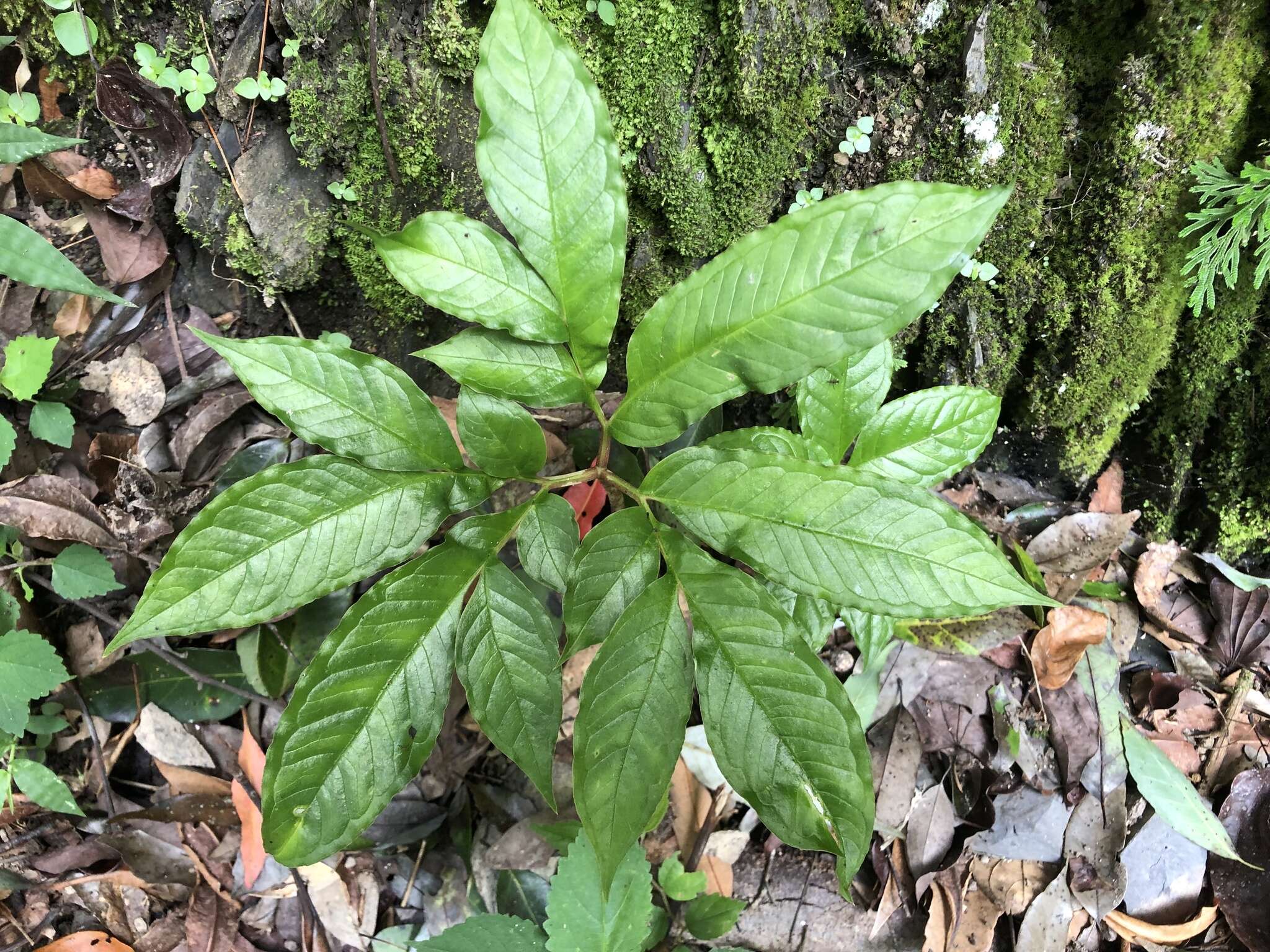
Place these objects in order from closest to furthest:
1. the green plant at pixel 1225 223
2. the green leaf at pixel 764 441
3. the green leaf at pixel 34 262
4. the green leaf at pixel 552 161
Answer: the green leaf at pixel 552 161
the green leaf at pixel 764 441
the green plant at pixel 1225 223
the green leaf at pixel 34 262

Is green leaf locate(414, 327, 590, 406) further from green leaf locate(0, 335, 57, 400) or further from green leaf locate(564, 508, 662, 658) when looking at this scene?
green leaf locate(0, 335, 57, 400)

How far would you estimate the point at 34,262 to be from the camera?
1574 millimetres

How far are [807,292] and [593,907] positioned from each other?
1324mm

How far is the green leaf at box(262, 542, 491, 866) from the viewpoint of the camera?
108cm

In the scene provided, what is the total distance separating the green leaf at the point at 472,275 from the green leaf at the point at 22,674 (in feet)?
4.61

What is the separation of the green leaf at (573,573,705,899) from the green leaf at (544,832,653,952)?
1.94ft

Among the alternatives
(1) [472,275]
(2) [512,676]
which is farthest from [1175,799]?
(1) [472,275]

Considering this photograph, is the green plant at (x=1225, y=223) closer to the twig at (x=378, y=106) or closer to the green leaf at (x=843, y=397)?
the green leaf at (x=843, y=397)

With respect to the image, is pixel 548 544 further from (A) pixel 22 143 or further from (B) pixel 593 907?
(A) pixel 22 143

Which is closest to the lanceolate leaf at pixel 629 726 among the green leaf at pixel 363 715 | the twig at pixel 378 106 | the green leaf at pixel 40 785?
the green leaf at pixel 363 715

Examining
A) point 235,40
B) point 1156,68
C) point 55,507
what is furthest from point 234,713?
point 1156,68

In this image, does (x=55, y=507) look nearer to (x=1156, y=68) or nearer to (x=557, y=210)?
(x=557, y=210)

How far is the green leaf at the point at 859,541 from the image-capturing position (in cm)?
97

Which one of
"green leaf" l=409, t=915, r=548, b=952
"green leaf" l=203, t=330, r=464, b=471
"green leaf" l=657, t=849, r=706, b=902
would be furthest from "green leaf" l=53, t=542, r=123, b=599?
"green leaf" l=657, t=849, r=706, b=902
